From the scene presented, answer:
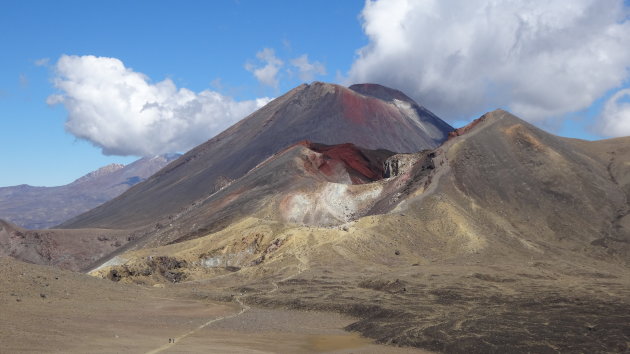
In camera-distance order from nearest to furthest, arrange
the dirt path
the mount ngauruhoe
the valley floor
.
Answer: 1. the valley floor
2. the dirt path
3. the mount ngauruhoe

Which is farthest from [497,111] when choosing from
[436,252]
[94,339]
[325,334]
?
[94,339]

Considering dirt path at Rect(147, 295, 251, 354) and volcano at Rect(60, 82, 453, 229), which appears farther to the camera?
volcano at Rect(60, 82, 453, 229)

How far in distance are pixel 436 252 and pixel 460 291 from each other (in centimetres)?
1934

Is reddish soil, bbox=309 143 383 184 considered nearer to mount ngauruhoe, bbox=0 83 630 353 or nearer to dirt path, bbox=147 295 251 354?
mount ngauruhoe, bbox=0 83 630 353

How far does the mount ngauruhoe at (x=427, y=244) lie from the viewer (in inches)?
1335

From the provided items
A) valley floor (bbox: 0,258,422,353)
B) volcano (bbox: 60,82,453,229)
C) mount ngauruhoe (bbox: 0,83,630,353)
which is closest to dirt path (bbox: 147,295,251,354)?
valley floor (bbox: 0,258,422,353)

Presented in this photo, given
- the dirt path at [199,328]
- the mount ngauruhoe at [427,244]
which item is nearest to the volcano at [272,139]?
the mount ngauruhoe at [427,244]

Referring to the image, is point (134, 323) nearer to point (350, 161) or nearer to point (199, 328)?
point (199, 328)

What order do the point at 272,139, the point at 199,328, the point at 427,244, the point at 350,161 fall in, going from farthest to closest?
the point at 272,139
the point at 350,161
the point at 427,244
the point at 199,328

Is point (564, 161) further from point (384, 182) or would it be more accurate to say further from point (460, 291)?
point (460, 291)

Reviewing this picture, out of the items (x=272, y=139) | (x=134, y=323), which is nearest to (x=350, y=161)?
(x=272, y=139)

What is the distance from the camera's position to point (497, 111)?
9906 centimetres

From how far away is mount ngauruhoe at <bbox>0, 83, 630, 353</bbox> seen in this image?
33.9m

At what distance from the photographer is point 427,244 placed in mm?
64750
